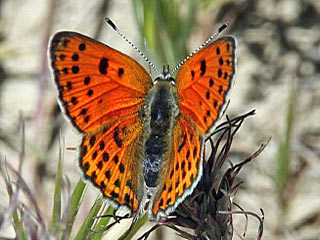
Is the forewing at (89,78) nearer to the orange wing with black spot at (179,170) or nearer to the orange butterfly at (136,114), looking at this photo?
the orange butterfly at (136,114)

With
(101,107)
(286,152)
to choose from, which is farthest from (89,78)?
(286,152)

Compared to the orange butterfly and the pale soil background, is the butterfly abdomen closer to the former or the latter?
the orange butterfly

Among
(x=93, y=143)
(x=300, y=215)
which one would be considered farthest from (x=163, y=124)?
(x=300, y=215)

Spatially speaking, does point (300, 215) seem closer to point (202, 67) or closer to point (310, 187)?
point (310, 187)

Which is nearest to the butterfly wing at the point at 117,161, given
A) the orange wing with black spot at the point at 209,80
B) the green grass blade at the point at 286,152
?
the orange wing with black spot at the point at 209,80

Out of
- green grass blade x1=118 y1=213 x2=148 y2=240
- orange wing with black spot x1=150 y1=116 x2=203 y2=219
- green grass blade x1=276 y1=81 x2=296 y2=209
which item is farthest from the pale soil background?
green grass blade x1=118 y1=213 x2=148 y2=240

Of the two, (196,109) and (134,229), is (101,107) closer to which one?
(196,109)

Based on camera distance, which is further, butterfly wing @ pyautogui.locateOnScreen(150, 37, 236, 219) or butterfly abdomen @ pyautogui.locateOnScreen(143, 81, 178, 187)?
butterfly abdomen @ pyautogui.locateOnScreen(143, 81, 178, 187)
